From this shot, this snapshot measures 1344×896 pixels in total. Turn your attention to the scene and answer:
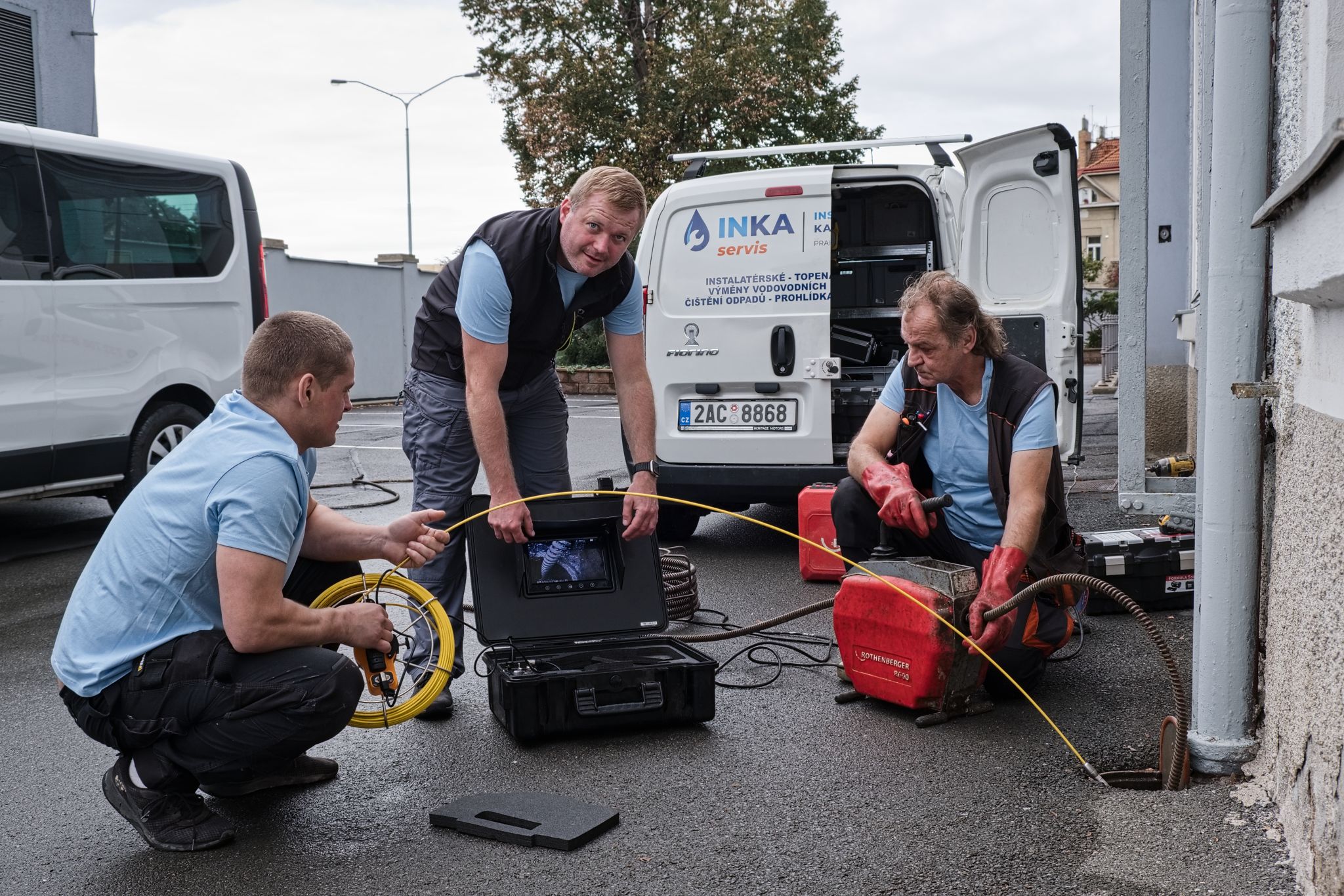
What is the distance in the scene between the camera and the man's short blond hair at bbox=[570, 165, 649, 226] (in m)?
3.72

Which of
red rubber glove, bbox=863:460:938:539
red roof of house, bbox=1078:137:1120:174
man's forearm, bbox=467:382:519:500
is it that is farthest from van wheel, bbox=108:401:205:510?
red roof of house, bbox=1078:137:1120:174

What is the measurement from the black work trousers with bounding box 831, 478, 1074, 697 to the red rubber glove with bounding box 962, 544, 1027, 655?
0.16 metres

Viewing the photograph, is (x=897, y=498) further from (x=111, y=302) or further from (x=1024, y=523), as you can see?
(x=111, y=302)

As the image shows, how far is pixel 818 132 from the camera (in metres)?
25.8

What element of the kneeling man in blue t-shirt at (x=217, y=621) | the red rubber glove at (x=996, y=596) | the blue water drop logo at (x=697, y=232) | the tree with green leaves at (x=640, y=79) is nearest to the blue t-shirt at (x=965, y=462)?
the red rubber glove at (x=996, y=596)

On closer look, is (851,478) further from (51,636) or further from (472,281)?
(51,636)

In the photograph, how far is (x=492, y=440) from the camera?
374 cm

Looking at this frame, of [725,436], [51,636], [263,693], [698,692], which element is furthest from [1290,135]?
[51,636]

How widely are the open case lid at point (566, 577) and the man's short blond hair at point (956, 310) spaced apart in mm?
1205

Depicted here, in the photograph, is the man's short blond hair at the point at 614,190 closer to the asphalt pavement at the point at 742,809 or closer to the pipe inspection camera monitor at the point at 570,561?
the pipe inspection camera monitor at the point at 570,561

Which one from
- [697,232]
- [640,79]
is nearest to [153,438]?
[697,232]

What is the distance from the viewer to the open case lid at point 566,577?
155 inches

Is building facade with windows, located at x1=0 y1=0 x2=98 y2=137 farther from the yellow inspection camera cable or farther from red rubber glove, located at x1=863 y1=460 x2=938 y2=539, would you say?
red rubber glove, located at x1=863 y1=460 x2=938 y2=539

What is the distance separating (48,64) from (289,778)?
509 inches
